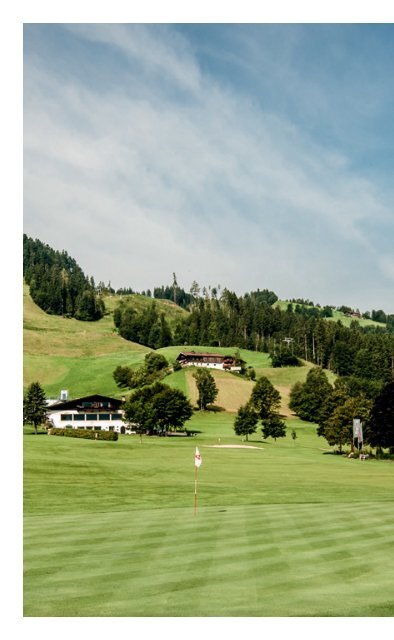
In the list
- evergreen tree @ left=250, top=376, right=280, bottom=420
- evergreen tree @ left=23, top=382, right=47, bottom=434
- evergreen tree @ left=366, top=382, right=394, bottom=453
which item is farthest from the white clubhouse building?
evergreen tree @ left=366, top=382, right=394, bottom=453

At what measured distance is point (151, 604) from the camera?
13.9 m

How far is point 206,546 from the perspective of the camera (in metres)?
20.0

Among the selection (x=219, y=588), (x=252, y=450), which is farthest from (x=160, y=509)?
(x=252, y=450)

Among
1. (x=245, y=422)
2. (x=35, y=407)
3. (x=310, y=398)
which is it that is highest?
(x=35, y=407)

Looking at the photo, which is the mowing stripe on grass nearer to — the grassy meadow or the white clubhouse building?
the grassy meadow

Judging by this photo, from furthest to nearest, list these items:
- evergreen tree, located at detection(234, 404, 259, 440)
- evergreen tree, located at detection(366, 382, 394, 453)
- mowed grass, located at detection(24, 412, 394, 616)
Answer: evergreen tree, located at detection(234, 404, 259, 440), evergreen tree, located at detection(366, 382, 394, 453), mowed grass, located at detection(24, 412, 394, 616)

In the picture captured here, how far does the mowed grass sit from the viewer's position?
14.2m

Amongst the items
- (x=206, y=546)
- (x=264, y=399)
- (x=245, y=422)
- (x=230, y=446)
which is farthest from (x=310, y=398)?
(x=206, y=546)

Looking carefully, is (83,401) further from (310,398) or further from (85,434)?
(310,398)

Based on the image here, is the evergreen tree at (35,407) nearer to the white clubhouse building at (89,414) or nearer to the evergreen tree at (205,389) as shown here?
the white clubhouse building at (89,414)

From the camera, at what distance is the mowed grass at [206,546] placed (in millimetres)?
14211

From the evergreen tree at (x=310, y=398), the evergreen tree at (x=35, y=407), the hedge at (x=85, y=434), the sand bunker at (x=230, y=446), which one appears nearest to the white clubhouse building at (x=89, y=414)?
the evergreen tree at (x=35, y=407)
